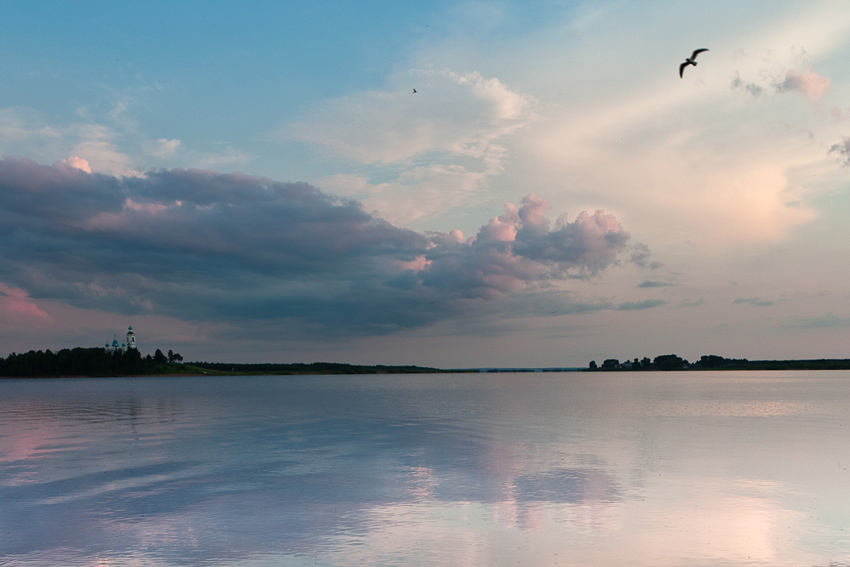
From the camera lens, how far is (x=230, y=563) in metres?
13.6

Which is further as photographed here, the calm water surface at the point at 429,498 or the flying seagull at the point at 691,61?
the flying seagull at the point at 691,61

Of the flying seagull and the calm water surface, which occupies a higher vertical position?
the flying seagull

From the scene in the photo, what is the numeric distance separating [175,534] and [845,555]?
16221mm

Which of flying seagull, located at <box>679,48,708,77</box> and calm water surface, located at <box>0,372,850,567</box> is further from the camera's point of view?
flying seagull, located at <box>679,48,708,77</box>

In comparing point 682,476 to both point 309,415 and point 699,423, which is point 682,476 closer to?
point 699,423

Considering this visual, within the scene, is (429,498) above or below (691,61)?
below

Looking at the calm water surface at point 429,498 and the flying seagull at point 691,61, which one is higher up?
the flying seagull at point 691,61

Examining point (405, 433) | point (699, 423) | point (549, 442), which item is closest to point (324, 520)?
point (549, 442)

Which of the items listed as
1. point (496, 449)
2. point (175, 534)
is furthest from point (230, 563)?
point (496, 449)

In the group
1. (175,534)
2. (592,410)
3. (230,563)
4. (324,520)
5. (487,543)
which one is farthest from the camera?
(592,410)

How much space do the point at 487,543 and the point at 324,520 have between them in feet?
16.1

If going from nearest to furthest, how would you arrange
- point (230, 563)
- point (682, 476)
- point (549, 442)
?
point (230, 563)
point (682, 476)
point (549, 442)

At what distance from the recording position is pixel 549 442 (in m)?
34.6

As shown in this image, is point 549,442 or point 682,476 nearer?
point 682,476
